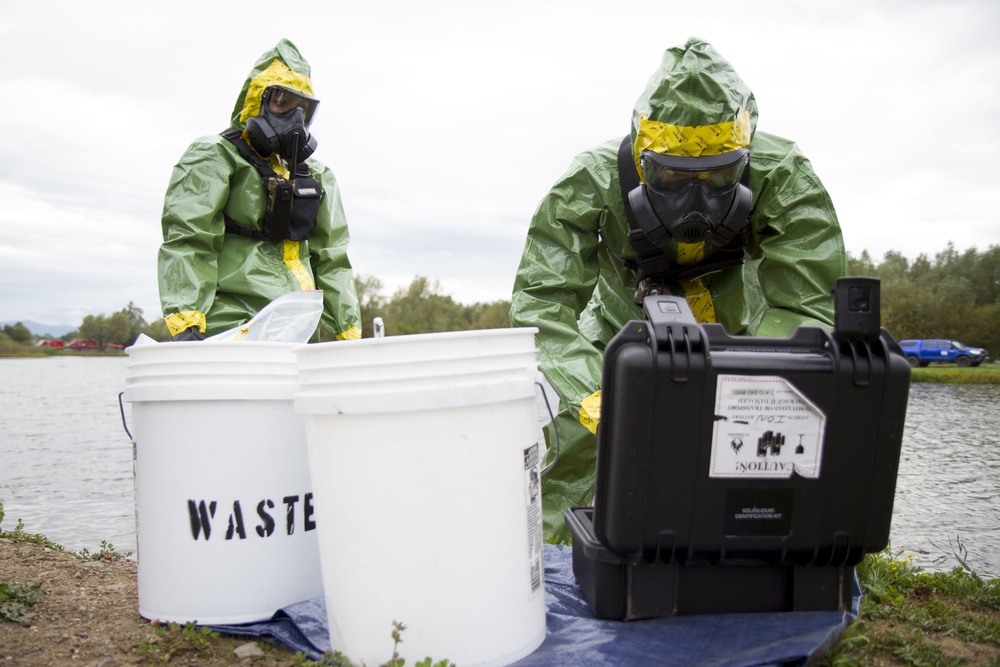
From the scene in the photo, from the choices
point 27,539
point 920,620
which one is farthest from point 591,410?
point 27,539

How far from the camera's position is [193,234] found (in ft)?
11.8

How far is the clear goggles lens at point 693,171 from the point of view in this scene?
8.84 feet

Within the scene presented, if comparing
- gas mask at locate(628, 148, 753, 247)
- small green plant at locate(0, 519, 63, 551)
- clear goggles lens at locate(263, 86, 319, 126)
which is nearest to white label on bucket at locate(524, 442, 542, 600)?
gas mask at locate(628, 148, 753, 247)

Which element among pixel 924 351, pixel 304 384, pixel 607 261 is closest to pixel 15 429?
pixel 607 261

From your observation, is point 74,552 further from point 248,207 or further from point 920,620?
point 920,620

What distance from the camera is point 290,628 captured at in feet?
6.98

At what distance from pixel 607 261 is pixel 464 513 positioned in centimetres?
214

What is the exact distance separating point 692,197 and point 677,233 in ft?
0.45

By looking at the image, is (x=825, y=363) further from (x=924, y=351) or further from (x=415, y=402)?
(x=924, y=351)

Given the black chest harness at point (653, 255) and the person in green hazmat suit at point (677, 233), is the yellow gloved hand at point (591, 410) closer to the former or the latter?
the person in green hazmat suit at point (677, 233)

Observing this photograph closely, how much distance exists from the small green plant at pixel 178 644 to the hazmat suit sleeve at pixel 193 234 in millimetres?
1627

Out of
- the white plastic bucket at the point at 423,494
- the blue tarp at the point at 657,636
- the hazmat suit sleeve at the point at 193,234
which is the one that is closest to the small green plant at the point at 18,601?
the blue tarp at the point at 657,636

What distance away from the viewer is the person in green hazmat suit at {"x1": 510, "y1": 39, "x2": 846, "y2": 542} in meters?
2.73

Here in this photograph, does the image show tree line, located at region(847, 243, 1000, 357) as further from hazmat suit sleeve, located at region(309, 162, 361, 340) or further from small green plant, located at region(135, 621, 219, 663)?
small green plant, located at region(135, 621, 219, 663)
